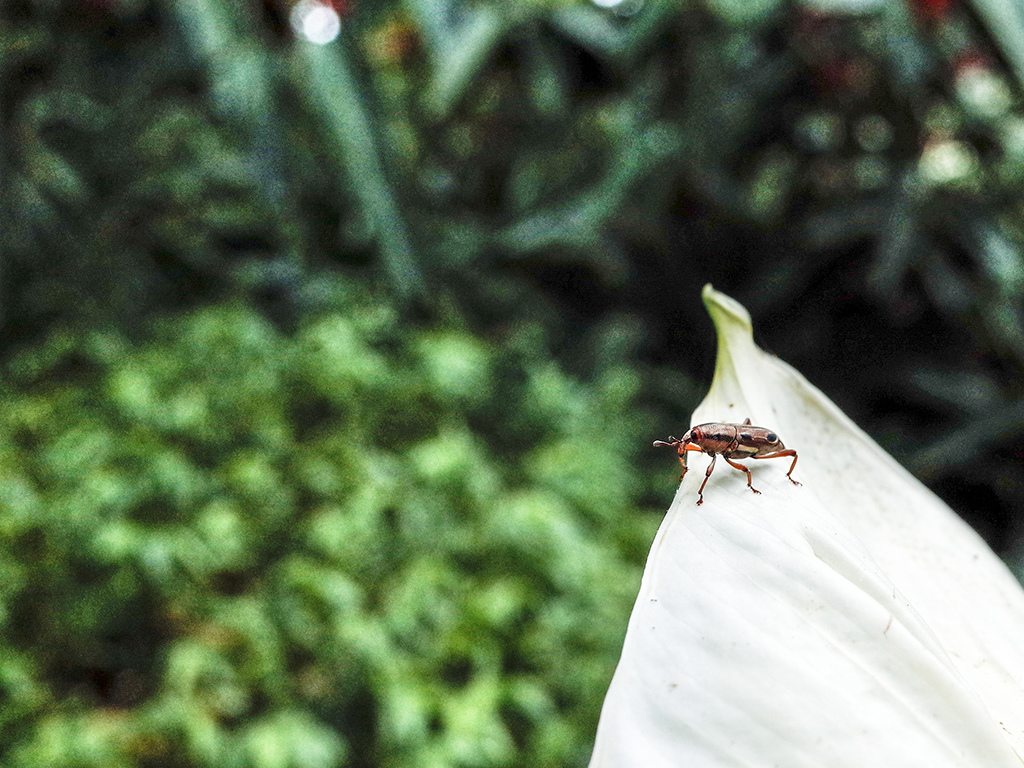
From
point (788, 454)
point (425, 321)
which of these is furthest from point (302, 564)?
point (788, 454)

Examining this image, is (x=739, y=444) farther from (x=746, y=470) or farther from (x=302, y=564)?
(x=302, y=564)

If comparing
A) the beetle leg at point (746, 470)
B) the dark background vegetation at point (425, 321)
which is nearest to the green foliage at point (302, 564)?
the dark background vegetation at point (425, 321)

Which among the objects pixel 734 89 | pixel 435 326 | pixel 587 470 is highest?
pixel 734 89

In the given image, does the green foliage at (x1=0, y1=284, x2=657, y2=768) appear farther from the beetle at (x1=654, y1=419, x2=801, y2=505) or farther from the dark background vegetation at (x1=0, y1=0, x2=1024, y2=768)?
the beetle at (x1=654, y1=419, x2=801, y2=505)

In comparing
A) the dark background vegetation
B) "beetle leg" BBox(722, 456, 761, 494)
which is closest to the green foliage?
the dark background vegetation

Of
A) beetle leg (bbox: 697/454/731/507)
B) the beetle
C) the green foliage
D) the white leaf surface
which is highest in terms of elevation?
the green foliage

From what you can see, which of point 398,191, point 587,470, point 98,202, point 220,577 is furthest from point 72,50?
point 587,470

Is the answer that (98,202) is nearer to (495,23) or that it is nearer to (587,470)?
(495,23)
